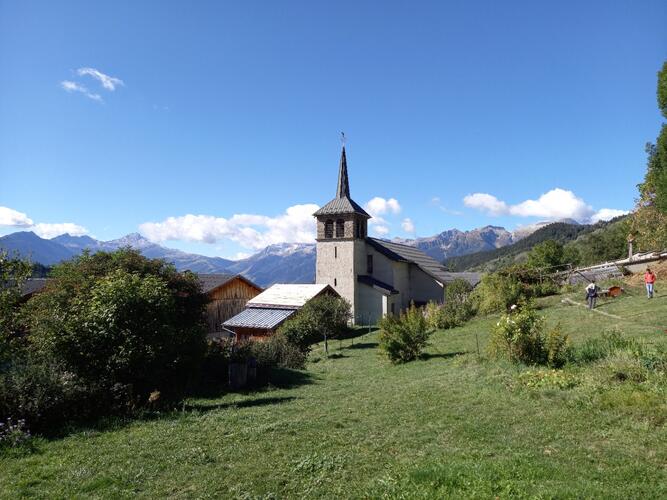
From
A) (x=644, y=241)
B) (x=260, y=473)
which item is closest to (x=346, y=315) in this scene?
(x=260, y=473)

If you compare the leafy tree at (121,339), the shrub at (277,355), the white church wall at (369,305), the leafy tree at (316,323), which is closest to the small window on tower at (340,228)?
the white church wall at (369,305)

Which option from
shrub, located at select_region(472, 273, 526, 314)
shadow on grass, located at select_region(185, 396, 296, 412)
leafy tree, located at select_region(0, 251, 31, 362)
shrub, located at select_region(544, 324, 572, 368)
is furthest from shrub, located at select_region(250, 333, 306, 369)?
shrub, located at select_region(472, 273, 526, 314)

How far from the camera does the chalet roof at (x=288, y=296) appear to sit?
3492 centimetres

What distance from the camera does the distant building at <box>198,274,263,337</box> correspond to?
4331cm

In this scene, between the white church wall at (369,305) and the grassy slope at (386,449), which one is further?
the white church wall at (369,305)

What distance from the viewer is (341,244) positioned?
41.9 m

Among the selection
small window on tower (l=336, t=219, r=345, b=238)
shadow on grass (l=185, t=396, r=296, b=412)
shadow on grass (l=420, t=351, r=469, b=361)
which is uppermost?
small window on tower (l=336, t=219, r=345, b=238)

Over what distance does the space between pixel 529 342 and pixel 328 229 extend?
101 ft

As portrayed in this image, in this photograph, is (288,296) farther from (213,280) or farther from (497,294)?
(497,294)

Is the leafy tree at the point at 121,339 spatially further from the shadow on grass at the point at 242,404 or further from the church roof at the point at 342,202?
the church roof at the point at 342,202

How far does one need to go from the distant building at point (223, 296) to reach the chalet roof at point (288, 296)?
7784 mm

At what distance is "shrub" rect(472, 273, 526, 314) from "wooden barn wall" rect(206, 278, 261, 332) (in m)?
26.1

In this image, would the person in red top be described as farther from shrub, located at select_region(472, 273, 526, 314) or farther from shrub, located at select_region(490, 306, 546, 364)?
shrub, located at select_region(490, 306, 546, 364)

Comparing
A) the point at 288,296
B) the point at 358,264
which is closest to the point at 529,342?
the point at 288,296
